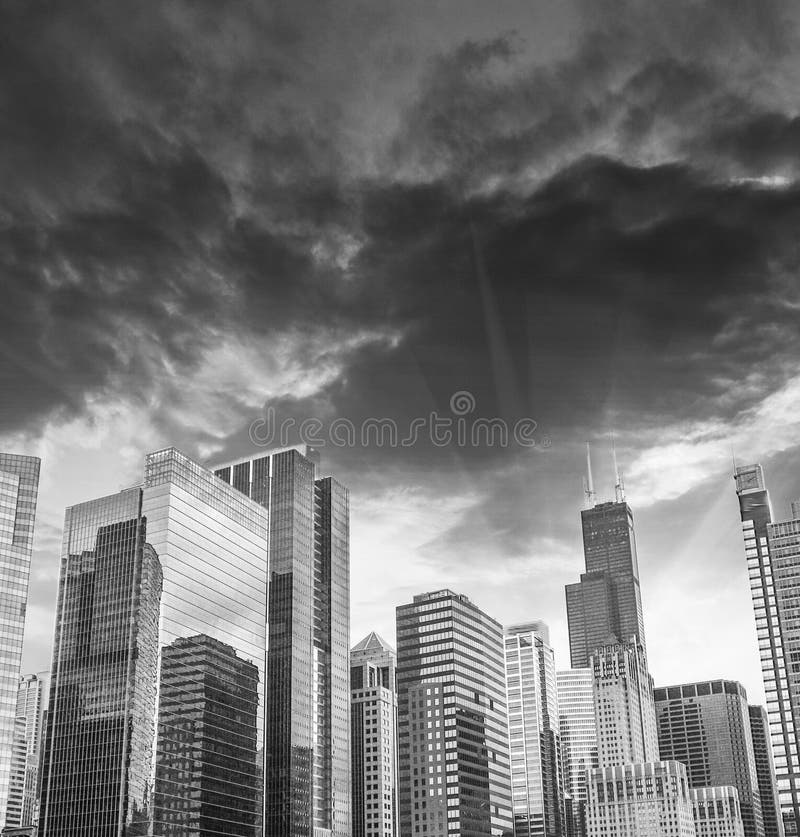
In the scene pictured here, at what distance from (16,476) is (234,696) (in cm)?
5676

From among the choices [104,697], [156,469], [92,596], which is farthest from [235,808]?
[156,469]

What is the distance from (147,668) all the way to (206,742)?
17568mm

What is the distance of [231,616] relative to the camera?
196 metres

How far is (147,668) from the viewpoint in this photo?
17512 cm

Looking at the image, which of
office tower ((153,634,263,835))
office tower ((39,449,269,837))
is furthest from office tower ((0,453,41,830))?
office tower ((153,634,263,835))

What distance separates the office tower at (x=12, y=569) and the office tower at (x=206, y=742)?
26134mm

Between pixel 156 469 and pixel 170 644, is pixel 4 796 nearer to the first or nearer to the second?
pixel 170 644

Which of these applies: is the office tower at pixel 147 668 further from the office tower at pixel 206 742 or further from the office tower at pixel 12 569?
the office tower at pixel 12 569

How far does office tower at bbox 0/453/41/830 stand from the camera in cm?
15350

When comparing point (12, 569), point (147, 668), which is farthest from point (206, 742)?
point (12, 569)

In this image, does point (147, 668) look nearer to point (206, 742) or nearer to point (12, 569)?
point (206, 742)

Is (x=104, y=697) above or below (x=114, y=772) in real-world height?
above

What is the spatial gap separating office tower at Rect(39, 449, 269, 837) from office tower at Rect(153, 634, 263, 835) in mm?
277

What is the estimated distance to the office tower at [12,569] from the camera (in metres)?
154
